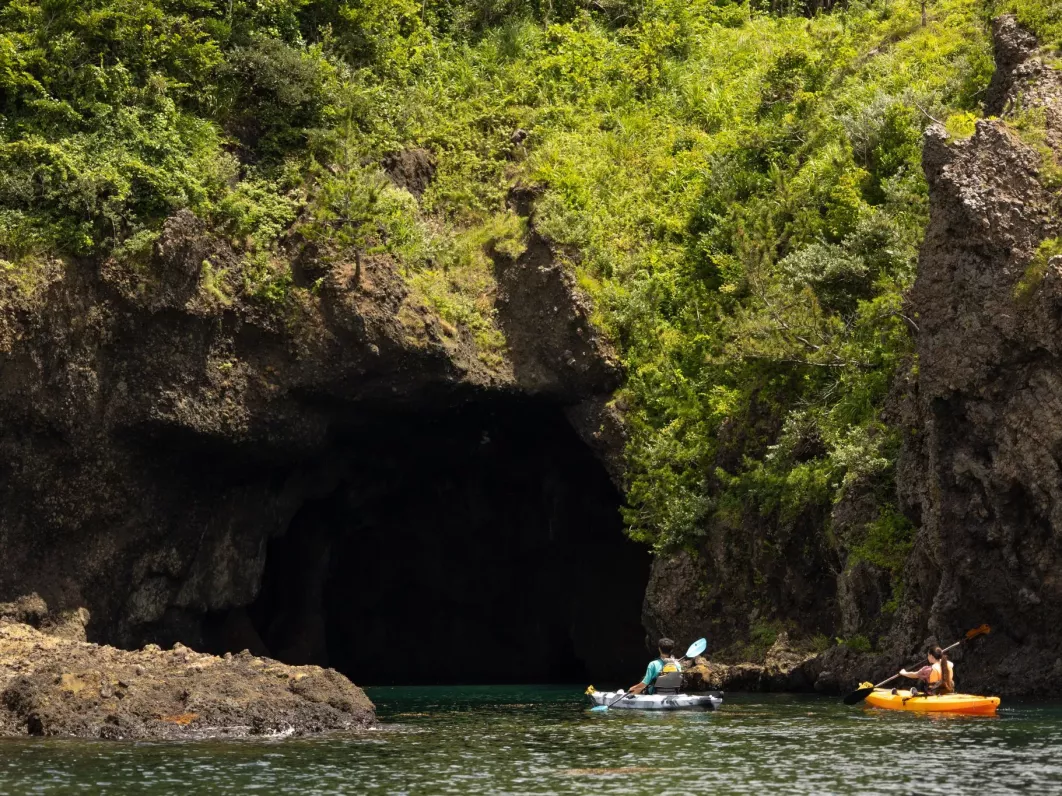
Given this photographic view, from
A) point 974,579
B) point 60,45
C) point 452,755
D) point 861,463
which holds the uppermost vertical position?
point 60,45

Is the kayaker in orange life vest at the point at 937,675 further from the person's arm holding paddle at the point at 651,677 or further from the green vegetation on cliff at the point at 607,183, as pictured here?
the person's arm holding paddle at the point at 651,677

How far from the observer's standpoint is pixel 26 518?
1551 inches

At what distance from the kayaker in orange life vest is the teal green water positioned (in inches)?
35.0

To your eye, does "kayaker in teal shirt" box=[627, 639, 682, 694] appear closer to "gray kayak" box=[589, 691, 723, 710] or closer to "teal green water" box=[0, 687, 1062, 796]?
"gray kayak" box=[589, 691, 723, 710]

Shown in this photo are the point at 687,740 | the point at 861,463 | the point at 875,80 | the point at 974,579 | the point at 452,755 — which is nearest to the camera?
the point at 452,755

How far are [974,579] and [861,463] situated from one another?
13.3ft

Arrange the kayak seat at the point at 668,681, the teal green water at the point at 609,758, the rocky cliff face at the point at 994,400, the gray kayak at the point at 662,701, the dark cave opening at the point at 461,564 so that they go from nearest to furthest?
the teal green water at the point at 609,758, the rocky cliff face at the point at 994,400, the gray kayak at the point at 662,701, the kayak seat at the point at 668,681, the dark cave opening at the point at 461,564

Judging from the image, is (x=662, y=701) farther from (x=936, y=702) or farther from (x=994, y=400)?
(x=994, y=400)

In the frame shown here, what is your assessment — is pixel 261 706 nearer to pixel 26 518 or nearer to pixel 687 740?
pixel 687 740

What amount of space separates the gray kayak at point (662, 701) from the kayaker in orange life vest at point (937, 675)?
3.72m

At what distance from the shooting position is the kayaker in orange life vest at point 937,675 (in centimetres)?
3088

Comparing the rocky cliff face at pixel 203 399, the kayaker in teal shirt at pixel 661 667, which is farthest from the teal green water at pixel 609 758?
the rocky cliff face at pixel 203 399

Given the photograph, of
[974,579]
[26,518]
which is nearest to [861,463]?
[974,579]

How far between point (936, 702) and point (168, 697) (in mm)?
13252
